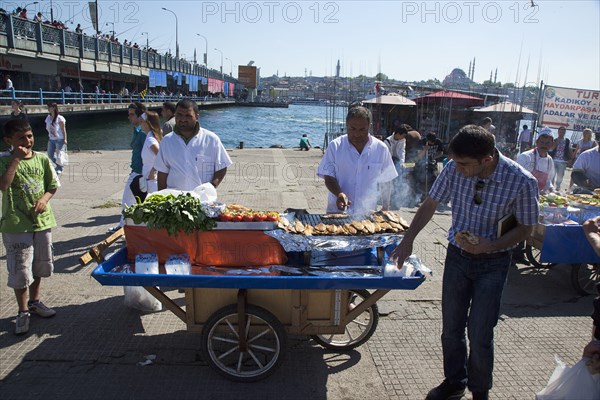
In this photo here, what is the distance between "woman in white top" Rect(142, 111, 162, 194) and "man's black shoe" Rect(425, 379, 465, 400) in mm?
4357

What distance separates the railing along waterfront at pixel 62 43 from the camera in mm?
22566

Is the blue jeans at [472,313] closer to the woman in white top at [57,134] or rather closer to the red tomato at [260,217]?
the red tomato at [260,217]

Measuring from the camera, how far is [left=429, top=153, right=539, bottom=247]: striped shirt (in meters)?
2.81

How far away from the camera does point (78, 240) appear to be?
6.75 meters

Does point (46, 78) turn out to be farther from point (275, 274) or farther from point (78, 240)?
point (275, 274)

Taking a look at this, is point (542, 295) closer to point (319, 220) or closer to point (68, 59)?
point (319, 220)

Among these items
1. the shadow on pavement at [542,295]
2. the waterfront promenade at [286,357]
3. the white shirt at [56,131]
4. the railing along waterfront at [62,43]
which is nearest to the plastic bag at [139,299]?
the waterfront promenade at [286,357]

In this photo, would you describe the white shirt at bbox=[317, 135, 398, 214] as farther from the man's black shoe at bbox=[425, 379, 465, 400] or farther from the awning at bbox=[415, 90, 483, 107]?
the awning at bbox=[415, 90, 483, 107]

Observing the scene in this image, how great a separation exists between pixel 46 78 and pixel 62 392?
3864cm

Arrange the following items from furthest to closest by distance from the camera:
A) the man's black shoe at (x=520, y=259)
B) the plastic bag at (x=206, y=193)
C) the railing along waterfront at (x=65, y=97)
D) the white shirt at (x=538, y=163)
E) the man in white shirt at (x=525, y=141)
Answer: the railing along waterfront at (x=65, y=97), the man in white shirt at (x=525, y=141), the white shirt at (x=538, y=163), the man's black shoe at (x=520, y=259), the plastic bag at (x=206, y=193)

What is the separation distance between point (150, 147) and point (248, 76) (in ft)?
390

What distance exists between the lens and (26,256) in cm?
405

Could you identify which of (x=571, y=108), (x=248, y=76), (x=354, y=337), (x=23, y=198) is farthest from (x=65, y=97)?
(x=248, y=76)

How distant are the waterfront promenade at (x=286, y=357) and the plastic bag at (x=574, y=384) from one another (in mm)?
591
